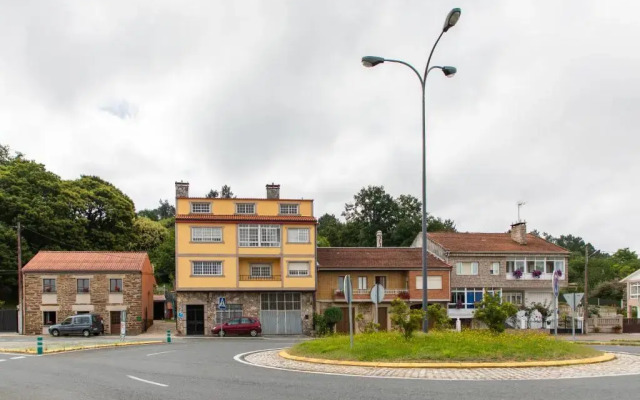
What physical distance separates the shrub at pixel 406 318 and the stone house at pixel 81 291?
3321cm

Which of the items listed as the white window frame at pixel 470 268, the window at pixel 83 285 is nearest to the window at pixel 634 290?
the white window frame at pixel 470 268

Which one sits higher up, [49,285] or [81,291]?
[49,285]

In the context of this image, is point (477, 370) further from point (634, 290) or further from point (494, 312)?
point (634, 290)

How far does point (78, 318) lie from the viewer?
43781mm

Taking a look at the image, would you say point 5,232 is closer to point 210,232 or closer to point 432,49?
point 210,232

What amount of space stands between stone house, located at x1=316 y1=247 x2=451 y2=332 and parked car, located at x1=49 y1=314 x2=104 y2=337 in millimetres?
16482

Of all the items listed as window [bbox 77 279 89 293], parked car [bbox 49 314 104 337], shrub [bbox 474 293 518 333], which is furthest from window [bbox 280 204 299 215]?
shrub [bbox 474 293 518 333]

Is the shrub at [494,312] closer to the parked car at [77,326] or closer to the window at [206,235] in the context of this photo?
the window at [206,235]

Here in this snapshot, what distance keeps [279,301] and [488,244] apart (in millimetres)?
18765

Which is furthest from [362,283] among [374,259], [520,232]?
[520,232]

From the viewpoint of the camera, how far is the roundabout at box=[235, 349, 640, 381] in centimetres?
1393

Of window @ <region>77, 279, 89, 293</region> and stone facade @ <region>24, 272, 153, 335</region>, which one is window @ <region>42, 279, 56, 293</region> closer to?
stone facade @ <region>24, 272, 153, 335</region>

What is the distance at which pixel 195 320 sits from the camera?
4691 centimetres

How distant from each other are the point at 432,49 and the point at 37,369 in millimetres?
15292
